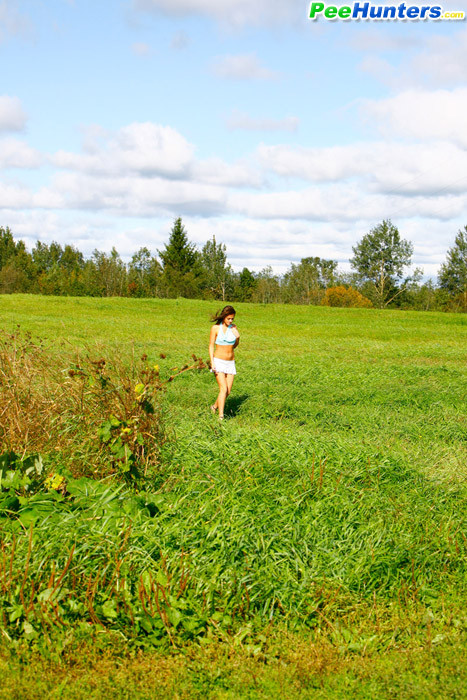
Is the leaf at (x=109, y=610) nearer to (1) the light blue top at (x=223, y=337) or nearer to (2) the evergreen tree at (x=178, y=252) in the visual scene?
(1) the light blue top at (x=223, y=337)

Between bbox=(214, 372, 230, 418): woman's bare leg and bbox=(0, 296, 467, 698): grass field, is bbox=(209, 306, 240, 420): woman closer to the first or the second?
bbox=(214, 372, 230, 418): woman's bare leg

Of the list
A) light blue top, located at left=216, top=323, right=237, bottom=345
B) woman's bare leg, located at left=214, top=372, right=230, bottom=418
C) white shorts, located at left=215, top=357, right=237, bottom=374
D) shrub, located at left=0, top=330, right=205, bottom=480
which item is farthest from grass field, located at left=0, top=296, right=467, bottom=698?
light blue top, located at left=216, top=323, right=237, bottom=345

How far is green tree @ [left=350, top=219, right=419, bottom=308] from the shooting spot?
85.1m

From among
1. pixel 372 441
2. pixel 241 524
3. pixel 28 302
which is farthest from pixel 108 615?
pixel 28 302

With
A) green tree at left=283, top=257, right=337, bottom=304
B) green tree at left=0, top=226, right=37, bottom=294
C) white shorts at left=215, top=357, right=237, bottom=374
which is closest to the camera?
white shorts at left=215, top=357, right=237, bottom=374

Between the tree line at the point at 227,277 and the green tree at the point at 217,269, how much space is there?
120 millimetres

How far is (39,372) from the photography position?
631cm

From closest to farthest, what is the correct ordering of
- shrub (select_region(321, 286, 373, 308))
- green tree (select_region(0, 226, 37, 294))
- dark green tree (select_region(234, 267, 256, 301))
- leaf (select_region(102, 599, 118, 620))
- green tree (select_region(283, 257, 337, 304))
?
leaf (select_region(102, 599, 118, 620)) → green tree (select_region(0, 226, 37, 294)) → dark green tree (select_region(234, 267, 256, 301)) → shrub (select_region(321, 286, 373, 308)) → green tree (select_region(283, 257, 337, 304))

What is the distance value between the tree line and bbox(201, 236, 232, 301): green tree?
120 millimetres

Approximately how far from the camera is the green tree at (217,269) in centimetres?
7262

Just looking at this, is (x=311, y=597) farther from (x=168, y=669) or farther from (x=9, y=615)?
(x=9, y=615)

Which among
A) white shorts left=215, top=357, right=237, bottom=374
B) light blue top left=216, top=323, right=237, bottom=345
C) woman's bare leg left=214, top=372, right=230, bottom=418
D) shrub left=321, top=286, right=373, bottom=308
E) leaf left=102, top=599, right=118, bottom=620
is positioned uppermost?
shrub left=321, top=286, right=373, bottom=308

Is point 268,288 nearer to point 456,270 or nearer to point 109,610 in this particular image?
point 456,270

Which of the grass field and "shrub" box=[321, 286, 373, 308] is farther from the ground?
"shrub" box=[321, 286, 373, 308]
